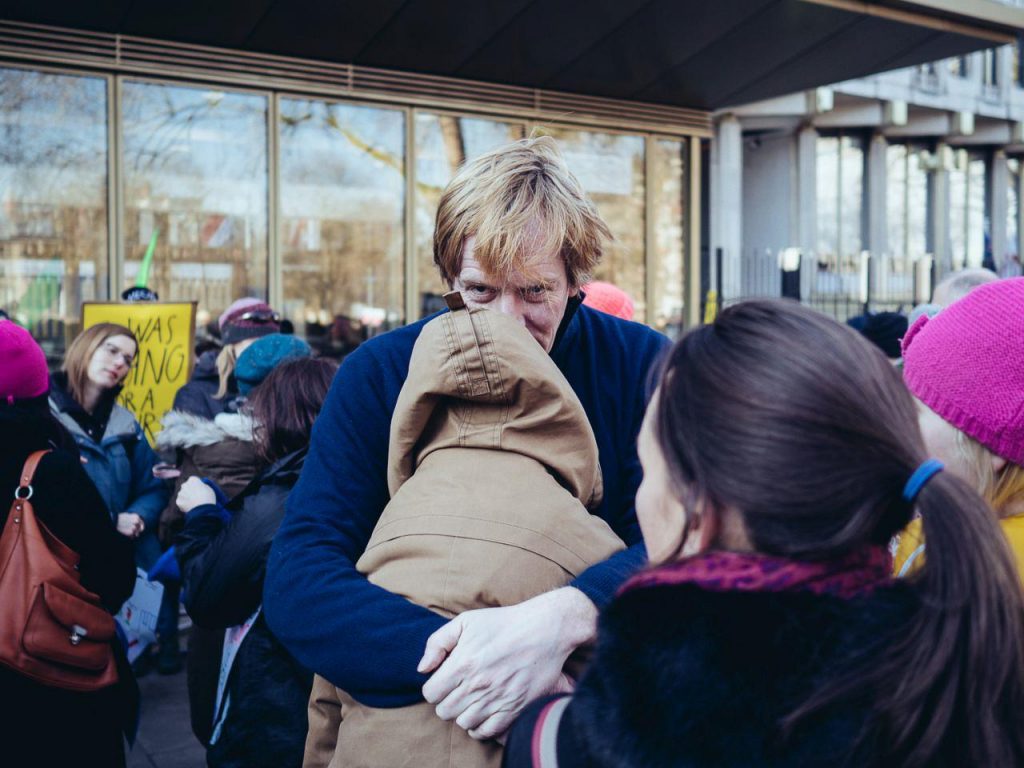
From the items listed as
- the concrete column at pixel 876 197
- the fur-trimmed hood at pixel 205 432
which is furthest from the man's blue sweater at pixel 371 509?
the concrete column at pixel 876 197

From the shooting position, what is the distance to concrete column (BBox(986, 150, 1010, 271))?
20844 millimetres

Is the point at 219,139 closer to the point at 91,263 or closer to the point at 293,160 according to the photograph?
the point at 293,160

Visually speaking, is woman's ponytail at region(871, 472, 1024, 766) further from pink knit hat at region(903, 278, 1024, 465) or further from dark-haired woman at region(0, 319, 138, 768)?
dark-haired woman at region(0, 319, 138, 768)

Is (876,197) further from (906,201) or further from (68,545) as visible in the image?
(68,545)

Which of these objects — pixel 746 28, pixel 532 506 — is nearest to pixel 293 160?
pixel 746 28

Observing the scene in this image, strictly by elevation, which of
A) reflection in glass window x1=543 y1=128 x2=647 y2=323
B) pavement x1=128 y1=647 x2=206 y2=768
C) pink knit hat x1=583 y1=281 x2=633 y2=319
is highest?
reflection in glass window x1=543 y1=128 x2=647 y2=323

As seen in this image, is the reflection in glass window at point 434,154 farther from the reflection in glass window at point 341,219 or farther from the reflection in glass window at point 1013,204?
the reflection in glass window at point 1013,204

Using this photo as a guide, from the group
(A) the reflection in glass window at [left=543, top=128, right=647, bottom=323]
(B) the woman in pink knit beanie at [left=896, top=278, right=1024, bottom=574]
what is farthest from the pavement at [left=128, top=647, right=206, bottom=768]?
(A) the reflection in glass window at [left=543, top=128, right=647, bottom=323]

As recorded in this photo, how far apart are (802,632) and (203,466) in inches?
118

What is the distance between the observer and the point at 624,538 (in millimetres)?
1689

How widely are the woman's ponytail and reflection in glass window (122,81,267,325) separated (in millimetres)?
8403

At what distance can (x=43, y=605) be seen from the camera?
271 cm

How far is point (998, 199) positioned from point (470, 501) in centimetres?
2239

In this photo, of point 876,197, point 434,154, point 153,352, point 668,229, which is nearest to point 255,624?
point 153,352
